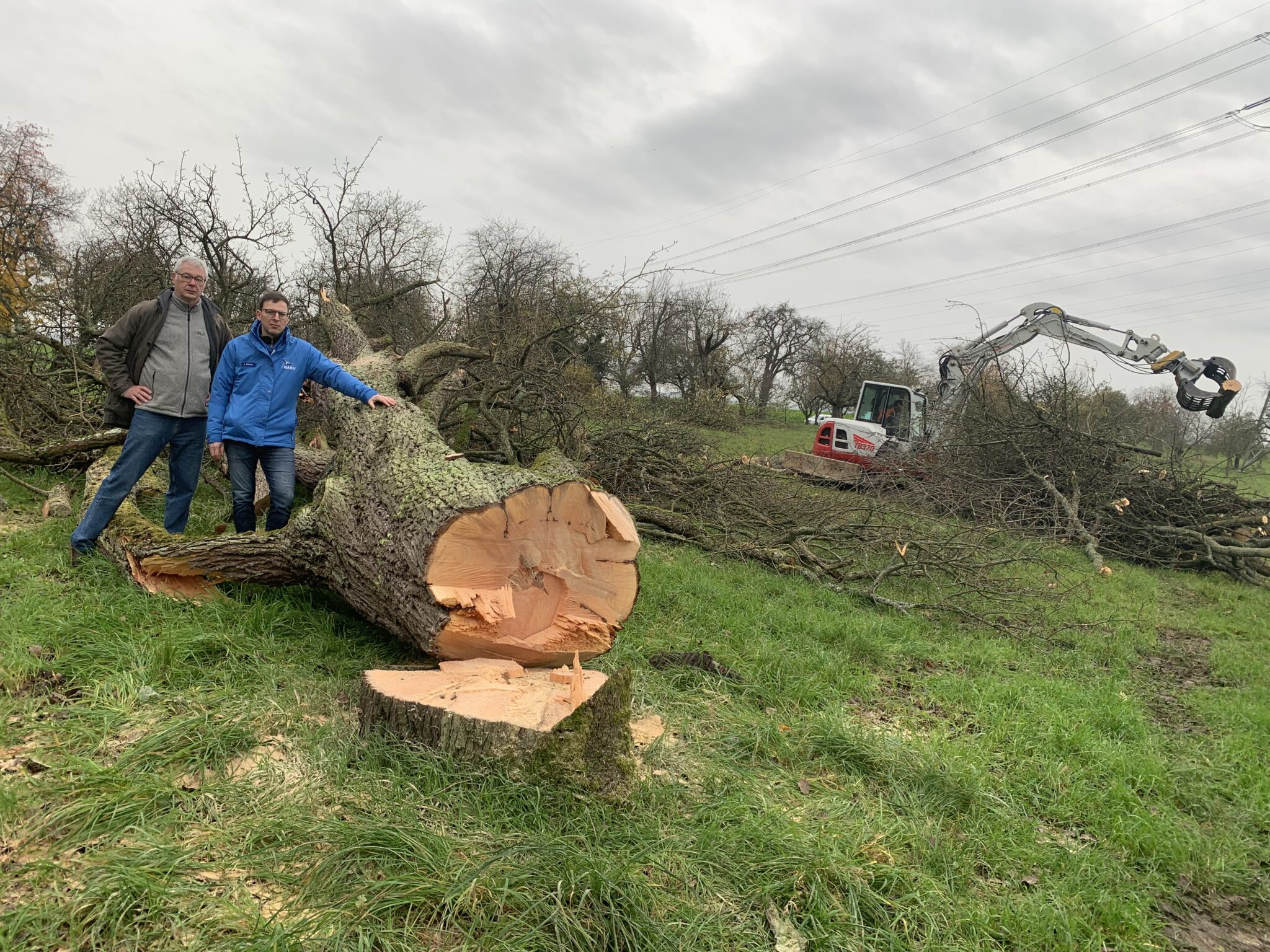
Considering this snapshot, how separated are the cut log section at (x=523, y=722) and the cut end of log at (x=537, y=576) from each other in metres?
0.36

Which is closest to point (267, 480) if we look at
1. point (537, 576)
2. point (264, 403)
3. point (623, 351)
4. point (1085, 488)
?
point (264, 403)

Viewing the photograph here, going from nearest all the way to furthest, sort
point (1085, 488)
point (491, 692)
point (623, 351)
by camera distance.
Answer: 1. point (491, 692)
2. point (1085, 488)
3. point (623, 351)

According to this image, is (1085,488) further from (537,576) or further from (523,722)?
(523,722)

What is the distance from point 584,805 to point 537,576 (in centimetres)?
107

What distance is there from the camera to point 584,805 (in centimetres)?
216

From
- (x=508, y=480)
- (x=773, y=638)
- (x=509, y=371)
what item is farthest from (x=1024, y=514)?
(x=508, y=480)

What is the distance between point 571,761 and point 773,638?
7.73ft

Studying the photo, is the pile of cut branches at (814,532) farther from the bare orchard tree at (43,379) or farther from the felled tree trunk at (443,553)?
the bare orchard tree at (43,379)

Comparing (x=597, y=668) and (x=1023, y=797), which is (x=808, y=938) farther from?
(x=597, y=668)

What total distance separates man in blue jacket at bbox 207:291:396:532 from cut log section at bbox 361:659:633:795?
1691 mm

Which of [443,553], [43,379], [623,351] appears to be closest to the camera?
[443,553]

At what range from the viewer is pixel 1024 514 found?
9.09 metres

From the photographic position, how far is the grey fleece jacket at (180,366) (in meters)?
3.52

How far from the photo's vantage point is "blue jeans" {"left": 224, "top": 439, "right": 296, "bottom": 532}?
362cm
